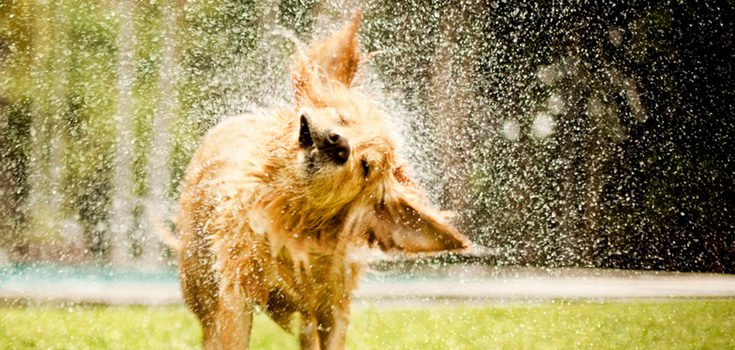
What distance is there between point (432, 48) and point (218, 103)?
7.29ft

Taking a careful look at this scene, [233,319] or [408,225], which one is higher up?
[408,225]

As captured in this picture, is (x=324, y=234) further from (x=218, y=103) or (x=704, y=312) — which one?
(x=218, y=103)

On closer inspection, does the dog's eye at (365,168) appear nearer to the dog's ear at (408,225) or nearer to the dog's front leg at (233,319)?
the dog's ear at (408,225)

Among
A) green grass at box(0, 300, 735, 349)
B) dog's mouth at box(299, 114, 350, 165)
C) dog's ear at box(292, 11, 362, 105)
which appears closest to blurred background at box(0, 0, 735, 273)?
green grass at box(0, 300, 735, 349)

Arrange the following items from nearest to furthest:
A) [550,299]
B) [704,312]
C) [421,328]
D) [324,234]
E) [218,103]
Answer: [324,234] → [421,328] → [704,312] → [550,299] → [218,103]

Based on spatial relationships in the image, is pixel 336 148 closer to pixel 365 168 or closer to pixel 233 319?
pixel 365 168

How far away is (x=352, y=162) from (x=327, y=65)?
0.54 meters

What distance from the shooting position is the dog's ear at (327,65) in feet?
9.61

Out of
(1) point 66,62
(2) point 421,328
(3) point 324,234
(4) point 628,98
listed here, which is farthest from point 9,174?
→ (4) point 628,98

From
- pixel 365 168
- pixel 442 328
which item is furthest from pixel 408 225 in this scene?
pixel 442 328

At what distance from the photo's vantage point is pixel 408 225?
2902 mm

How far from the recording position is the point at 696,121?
7.63 metres

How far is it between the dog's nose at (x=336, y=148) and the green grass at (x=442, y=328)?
60.1 inches

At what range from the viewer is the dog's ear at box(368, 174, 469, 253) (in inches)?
112
